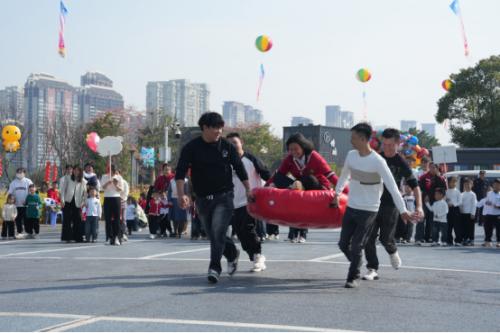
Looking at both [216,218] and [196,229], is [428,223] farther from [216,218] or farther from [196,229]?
[216,218]

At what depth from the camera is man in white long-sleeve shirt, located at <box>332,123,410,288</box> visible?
27.7 ft

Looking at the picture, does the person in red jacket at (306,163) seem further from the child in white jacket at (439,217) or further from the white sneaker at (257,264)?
the child in white jacket at (439,217)

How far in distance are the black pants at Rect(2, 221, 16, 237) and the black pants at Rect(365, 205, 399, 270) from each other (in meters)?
12.5

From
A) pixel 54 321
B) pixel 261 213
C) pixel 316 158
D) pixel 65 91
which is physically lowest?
pixel 54 321

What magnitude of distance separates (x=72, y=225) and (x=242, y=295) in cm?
1056

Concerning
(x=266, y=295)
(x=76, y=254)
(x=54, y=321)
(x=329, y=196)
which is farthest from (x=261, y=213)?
(x=76, y=254)

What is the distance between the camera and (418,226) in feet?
56.2

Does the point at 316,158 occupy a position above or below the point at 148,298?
above

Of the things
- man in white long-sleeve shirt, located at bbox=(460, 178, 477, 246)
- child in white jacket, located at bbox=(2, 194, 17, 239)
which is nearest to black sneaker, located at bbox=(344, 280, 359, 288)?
man in white long-sleeve shirt, located at bbox=(460, 178, 477, 246)

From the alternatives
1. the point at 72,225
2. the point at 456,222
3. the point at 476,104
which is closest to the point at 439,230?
the point at 456,222

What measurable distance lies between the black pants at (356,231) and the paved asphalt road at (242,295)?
25cm

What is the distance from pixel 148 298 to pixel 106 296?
1.58 feet

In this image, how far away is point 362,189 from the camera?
8531mm

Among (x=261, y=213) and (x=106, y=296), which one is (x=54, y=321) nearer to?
(x=106, y=296)
